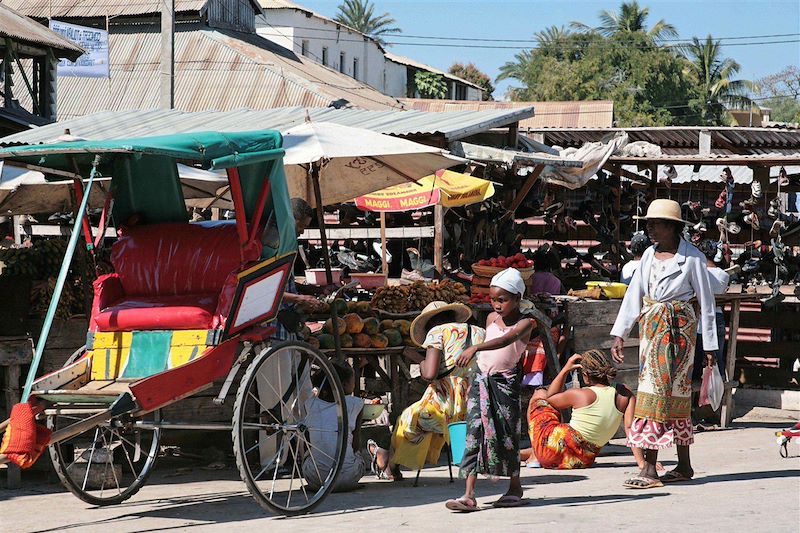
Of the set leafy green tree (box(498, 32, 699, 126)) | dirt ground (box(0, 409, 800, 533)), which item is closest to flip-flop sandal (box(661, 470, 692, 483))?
dirt ground (box(0, 409, 800, 533))

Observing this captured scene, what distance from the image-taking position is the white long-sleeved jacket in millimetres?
7332

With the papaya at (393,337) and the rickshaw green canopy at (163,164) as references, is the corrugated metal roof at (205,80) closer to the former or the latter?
the papaya at (393,337)

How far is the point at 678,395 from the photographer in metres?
7.36

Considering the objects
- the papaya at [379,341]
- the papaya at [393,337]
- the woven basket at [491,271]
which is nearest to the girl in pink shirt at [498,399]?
the papaya at [379,341]

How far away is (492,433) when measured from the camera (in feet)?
21.8

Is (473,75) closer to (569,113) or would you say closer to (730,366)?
(569,113)

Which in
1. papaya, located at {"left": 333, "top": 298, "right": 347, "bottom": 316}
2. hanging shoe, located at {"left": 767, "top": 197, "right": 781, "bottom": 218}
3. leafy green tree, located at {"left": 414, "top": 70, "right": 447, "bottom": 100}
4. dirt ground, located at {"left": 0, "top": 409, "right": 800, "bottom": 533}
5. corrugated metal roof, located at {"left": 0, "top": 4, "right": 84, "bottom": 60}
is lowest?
dirt ground, located at {"left": 0, "top": 409, "right": 800, "bottom": 533}

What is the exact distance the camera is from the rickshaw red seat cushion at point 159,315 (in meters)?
6.53

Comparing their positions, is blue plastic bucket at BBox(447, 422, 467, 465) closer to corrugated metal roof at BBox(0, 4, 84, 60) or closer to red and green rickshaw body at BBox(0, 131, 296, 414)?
red and green rickshaw body at BBox(0, 131, 296, 414)

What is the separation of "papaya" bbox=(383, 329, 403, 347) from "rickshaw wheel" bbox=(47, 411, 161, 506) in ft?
6.71

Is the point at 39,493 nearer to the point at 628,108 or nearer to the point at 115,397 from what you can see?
the point at 115,397

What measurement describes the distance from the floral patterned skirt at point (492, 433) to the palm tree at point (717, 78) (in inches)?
2301

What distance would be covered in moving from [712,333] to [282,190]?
2.94 m

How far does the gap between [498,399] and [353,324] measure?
Answer: 2.45 m
